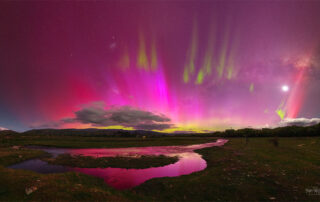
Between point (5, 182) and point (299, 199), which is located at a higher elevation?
point (5, 182)

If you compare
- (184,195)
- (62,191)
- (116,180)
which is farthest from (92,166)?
(184,195)

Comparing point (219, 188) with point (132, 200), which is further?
point (219, 188)

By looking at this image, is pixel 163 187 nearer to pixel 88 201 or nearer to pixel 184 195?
pixel 184 195

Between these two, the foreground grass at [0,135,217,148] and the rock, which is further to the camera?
the foreground grass at [0,135,217,148]

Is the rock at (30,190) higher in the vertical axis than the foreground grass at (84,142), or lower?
higher

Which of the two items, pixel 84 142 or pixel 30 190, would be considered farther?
pixel 84 142

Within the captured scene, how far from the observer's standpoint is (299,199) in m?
10.8

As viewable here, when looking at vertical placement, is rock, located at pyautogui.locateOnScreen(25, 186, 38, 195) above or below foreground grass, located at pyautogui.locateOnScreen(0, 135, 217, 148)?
above

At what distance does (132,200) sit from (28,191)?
27.1ft

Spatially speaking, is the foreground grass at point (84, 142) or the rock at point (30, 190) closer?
the rock at point (30, 190)

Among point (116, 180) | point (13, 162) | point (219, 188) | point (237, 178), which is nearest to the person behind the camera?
point (219, 188)

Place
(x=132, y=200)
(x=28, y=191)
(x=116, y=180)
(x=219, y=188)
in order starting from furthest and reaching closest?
(x=116, y=180) < (x=219, y=188) < (x=132, y=200) < (x=28, y=191)

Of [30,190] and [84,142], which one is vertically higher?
[30,190]

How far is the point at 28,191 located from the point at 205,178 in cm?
1736
